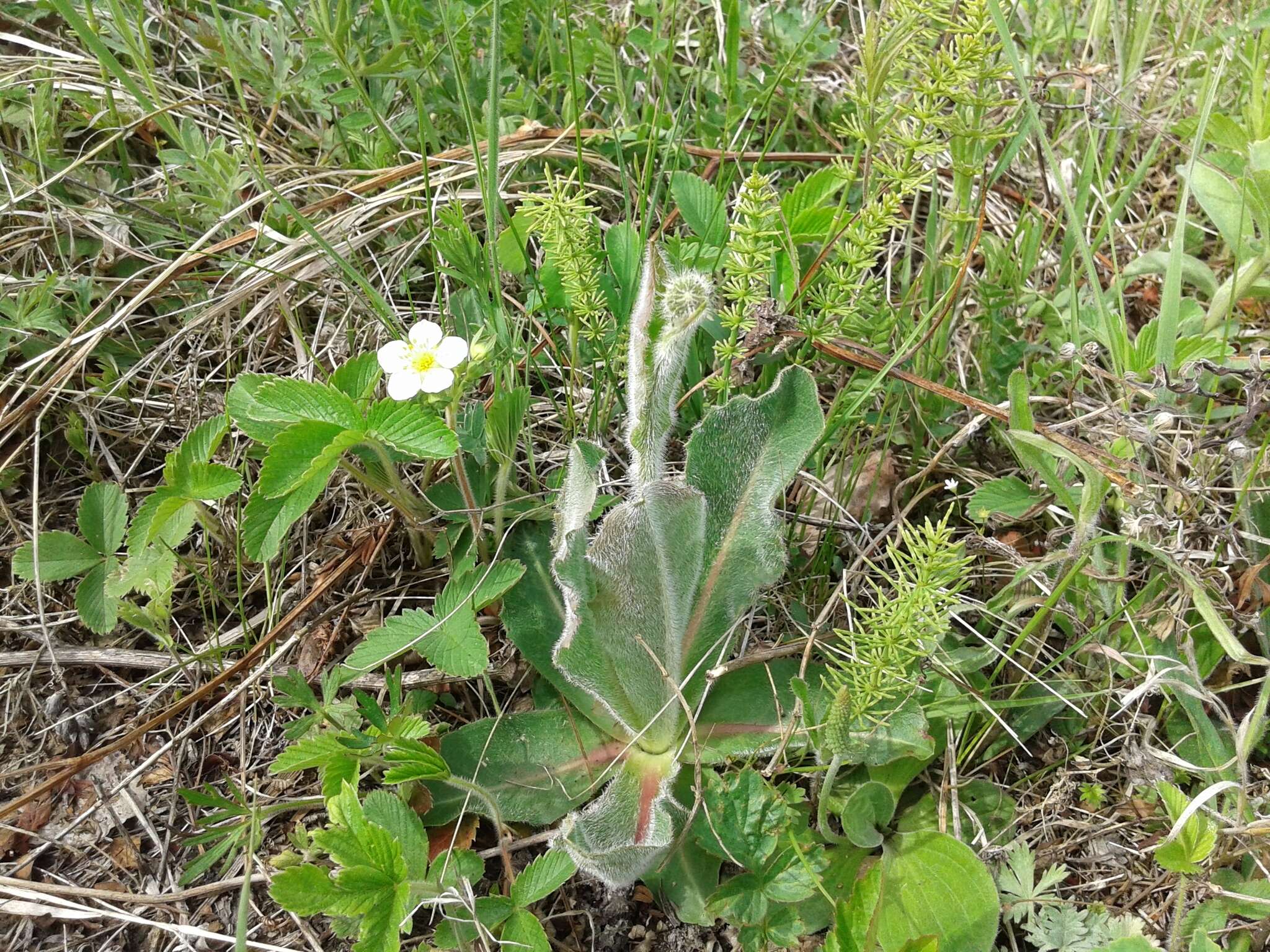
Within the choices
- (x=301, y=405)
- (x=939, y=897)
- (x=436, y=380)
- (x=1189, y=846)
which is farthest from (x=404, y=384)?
(x=1189, y=846)

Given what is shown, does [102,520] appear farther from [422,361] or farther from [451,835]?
[451,835]

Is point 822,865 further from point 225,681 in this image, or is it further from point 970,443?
point 225,681

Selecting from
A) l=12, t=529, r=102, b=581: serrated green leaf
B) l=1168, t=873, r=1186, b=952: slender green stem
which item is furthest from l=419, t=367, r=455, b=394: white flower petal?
l=1168, t=873, r=1186, b=952: slender green stem

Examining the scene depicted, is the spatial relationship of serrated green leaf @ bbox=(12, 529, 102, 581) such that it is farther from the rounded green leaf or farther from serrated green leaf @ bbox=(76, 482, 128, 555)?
the rounded green leaf

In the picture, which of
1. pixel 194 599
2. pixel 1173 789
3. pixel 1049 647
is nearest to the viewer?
pixel 1173 789

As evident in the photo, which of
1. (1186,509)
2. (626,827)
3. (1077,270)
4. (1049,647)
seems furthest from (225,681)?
(1077,270)
